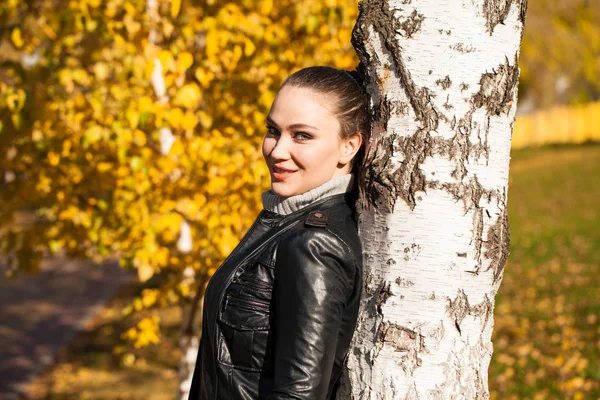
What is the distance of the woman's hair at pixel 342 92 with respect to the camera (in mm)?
1845

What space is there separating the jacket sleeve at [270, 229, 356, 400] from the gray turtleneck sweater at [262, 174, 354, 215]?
205mm

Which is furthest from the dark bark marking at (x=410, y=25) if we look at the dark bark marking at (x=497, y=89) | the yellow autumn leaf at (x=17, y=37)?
the yellow autumn leaf at (x=17, y=37)

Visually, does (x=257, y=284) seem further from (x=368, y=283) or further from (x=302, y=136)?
(x=302, y=136)

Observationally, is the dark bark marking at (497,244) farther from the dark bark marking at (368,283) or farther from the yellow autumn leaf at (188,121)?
the yellow autumn leaf at (188,121)

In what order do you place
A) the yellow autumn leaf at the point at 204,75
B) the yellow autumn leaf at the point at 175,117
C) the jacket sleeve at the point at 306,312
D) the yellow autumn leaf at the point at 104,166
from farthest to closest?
the yellow autumn leaf at the point at 104,166 < the yellow autumn leaf at the point at 204,75 < the yellow autumn leaf at the point at 175,117 < the jacket sleeve at the point at 306,312

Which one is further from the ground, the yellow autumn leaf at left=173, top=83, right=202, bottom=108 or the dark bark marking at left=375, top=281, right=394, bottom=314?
the yellow autumn leaf at left=173, top=83, right=202, bottom=108

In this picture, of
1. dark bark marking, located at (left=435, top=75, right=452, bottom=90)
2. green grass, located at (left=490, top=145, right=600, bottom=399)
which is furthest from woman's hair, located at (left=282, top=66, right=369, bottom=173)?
green grass, located at (left=490, top=145, right=600, bottom=399)

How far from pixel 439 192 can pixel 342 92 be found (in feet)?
1.23

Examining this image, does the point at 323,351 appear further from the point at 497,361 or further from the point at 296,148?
the point at 497,361

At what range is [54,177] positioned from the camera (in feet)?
14.2

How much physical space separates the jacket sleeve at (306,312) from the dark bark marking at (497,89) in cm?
53

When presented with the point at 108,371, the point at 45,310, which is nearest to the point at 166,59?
the point at 108,371

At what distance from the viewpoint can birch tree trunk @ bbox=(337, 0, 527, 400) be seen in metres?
1.78

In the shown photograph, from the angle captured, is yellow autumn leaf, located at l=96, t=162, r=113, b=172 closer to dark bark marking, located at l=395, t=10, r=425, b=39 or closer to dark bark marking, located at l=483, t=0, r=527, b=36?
dark bark marking, located at l=395, t=10, r=425, b=39
